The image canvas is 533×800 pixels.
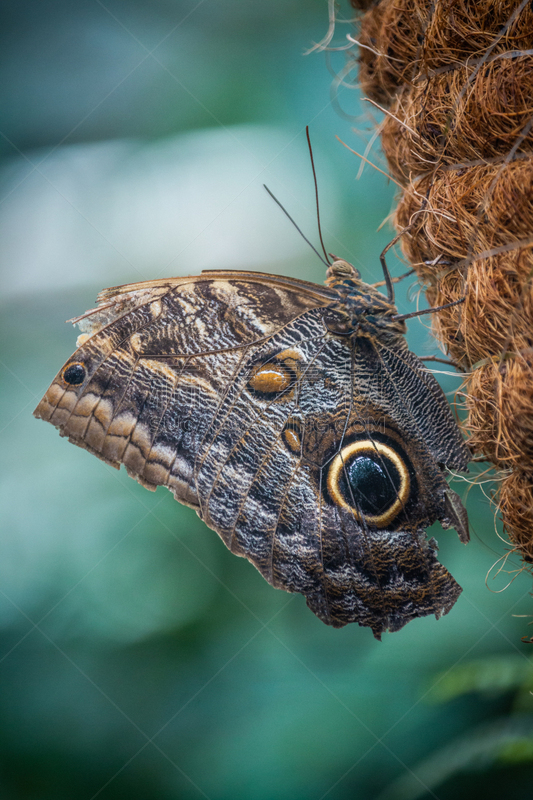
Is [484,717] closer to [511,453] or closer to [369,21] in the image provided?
[511,453]

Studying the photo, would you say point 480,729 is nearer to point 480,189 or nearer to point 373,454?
point 373,454

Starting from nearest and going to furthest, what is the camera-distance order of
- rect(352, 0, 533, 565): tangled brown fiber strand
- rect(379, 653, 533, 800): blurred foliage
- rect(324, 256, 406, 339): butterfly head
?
rect(352, 0, 533, 565): tangled brown fiber strand, rect(324, 256, 406, 339): butterfly head, rect(379, 653, 533, 800): blurred foliage

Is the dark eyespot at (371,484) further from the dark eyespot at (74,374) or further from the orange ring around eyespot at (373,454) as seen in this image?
the dark eyespot at (74,374)

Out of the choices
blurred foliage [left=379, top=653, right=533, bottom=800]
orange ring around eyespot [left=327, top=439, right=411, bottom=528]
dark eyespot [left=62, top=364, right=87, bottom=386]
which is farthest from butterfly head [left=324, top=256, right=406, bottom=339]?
blurred foliage [left=379, top=653, right=533, bottom=800]

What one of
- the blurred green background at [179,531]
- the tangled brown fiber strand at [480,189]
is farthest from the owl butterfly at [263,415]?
the blurred green background at [179,531]

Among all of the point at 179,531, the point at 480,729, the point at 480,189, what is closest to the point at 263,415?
the point at 480,189

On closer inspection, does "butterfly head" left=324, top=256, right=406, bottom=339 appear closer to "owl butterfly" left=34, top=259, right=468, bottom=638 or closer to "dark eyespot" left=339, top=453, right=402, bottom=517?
"owl butterfly" left=34, top=259, right=468, bottom=638
